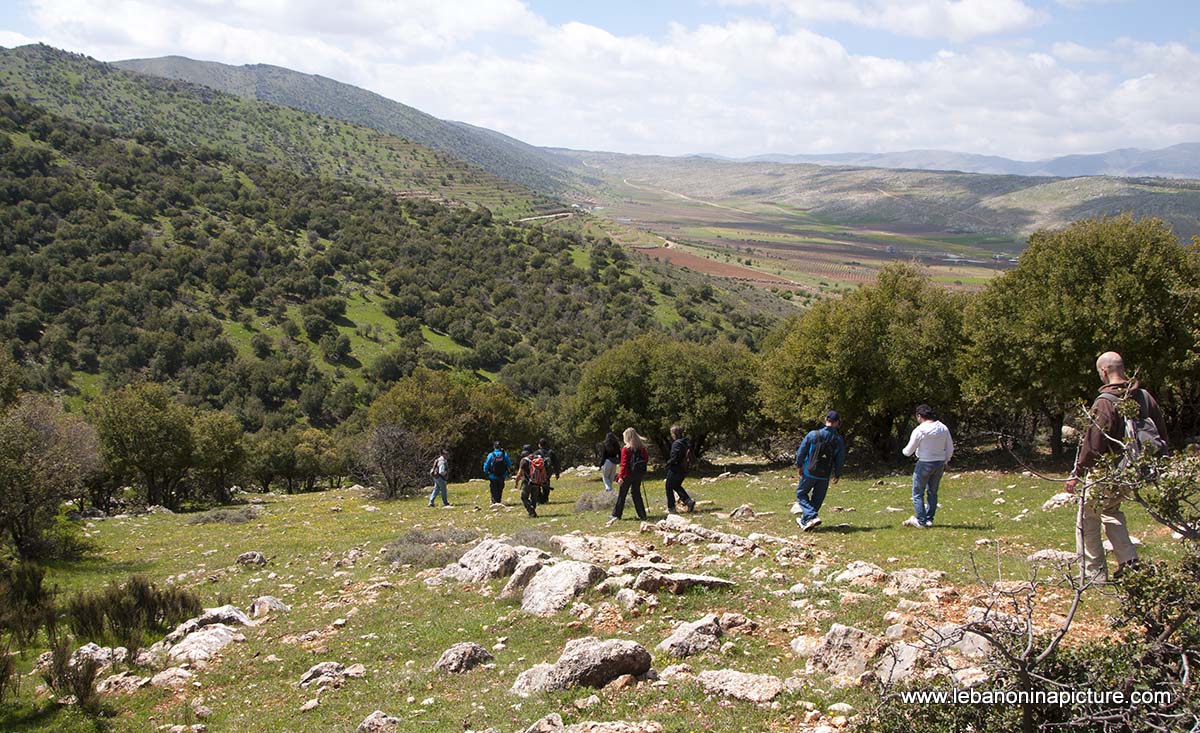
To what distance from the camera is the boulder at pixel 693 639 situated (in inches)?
317

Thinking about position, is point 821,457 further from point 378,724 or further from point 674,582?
point 378,724

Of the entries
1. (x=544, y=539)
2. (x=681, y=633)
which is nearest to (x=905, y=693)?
(x=681, y=633)

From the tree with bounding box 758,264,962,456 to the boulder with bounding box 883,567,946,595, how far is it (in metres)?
19.7

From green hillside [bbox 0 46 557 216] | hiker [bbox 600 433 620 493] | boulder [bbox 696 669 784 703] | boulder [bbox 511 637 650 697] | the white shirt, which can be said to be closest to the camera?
boulder [bbox 696 669 784 703]

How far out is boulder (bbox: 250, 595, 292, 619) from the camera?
12.1 metres

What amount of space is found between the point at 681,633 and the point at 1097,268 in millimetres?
22783

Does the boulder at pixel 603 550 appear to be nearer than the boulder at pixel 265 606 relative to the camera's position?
Yes

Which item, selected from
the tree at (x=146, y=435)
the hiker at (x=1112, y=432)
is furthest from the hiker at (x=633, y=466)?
the tree at (x=146, y=435)

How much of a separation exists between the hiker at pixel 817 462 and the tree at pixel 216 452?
4126cm

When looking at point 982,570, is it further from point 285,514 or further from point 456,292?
point 456,292

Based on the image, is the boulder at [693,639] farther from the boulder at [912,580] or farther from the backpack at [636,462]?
the backpack at [636,462]

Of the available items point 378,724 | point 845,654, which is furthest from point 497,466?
point 845,654

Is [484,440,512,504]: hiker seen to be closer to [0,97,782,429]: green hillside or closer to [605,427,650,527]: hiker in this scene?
[605,427,650,527]: hiker

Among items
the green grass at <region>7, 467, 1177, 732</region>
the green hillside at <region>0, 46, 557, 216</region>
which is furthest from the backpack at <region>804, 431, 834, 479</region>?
the green hillside at <region>0, 46, 557, 216</region>
